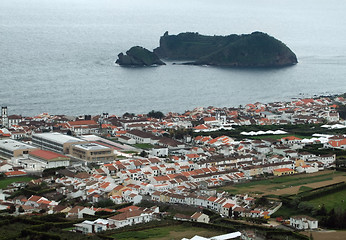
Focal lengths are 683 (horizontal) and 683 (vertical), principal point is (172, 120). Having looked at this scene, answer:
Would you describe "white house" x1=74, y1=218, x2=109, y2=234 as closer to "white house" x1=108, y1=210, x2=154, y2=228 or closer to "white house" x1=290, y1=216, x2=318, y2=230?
"white house" x1=108, y1=210, x2=154, y2=228

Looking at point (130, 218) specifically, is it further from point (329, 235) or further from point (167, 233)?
point (329, 235)

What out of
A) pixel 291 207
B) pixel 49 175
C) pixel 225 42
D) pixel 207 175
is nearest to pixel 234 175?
pixel 207 175

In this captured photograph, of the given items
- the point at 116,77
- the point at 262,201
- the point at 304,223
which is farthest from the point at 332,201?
the point at 116,77

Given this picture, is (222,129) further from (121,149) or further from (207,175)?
(207,175)

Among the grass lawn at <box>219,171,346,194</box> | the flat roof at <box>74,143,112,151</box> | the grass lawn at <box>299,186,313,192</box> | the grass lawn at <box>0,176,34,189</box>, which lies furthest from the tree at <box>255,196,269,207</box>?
the flat roof at <box>74,143,112,151</box>

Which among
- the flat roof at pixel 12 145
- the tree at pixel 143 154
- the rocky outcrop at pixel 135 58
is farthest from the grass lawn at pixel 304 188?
the rocky outcrop at pixel 135 58

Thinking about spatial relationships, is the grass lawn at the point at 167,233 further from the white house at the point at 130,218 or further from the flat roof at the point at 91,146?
the flat roof at the point at 91,146

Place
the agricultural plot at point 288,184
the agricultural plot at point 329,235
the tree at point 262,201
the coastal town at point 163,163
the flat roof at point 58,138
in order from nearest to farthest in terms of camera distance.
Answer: the agricultural plot at point 329,235 → the coastal town at point 163,163 → the tree at point 262,201 → the agricultural plot at point 288,184 → the flat roof at point 58,138
